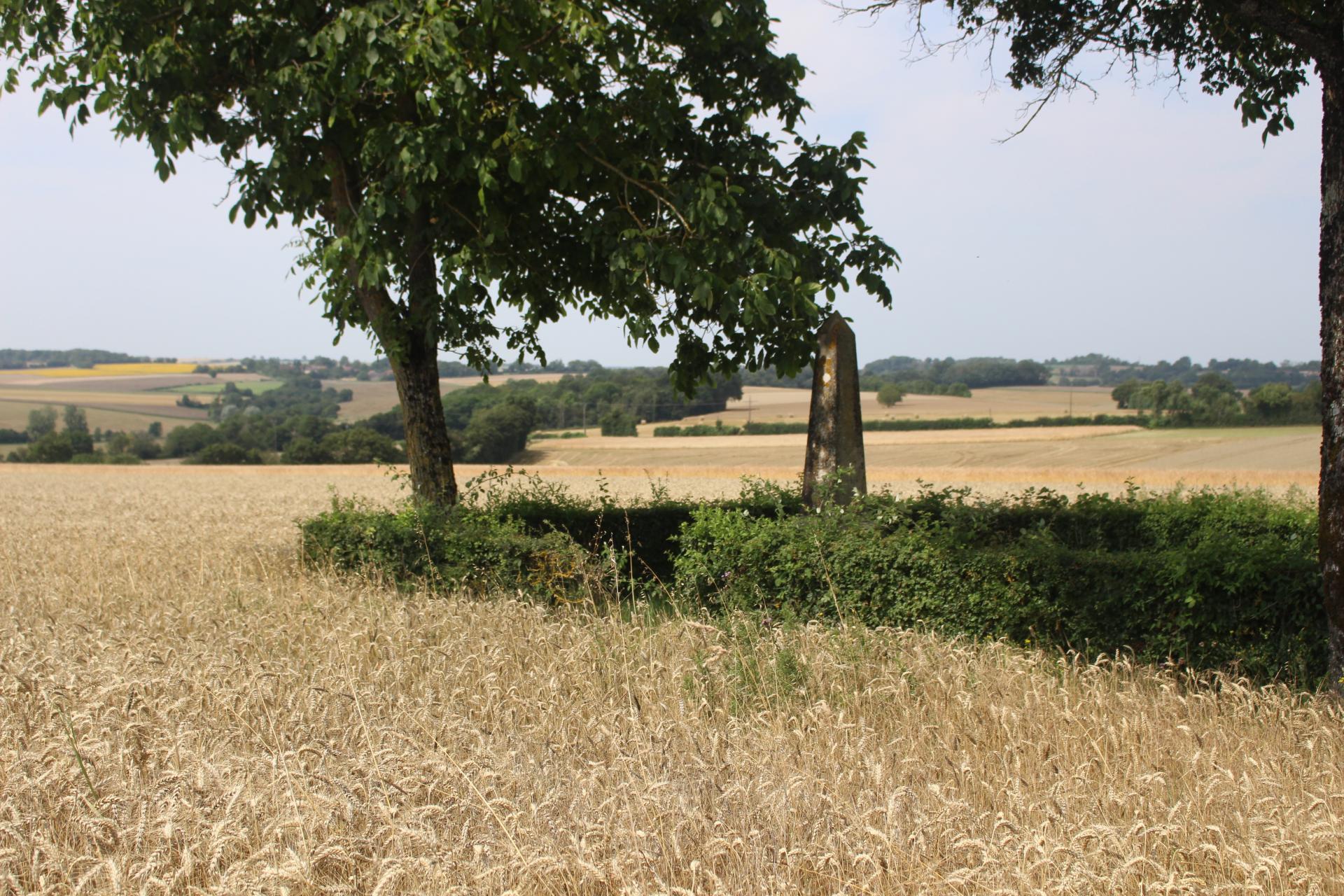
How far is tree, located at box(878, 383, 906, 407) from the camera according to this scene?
69.4m

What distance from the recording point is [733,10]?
10031 millimetres

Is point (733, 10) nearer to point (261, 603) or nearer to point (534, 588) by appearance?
point (534, 588)

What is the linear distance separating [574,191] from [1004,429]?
171 ft

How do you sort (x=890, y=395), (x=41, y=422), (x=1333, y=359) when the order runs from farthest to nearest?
(x=41, y=422) < (x=890, y=395) < (x=1333, y=359)

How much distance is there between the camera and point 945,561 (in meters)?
7.41

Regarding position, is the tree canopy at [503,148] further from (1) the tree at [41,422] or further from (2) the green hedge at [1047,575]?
(1) the tree at [41,422]

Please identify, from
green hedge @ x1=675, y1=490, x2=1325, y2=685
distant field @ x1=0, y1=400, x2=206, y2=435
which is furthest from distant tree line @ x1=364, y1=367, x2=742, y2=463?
green hedge @ x1=675, y1=490, x2=1325, y2=685

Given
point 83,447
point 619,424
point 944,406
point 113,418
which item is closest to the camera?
point 83,447

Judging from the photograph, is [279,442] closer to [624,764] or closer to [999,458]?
[999,458]

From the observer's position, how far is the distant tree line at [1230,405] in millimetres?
52500

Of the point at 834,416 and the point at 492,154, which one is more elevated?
the point at 492,154

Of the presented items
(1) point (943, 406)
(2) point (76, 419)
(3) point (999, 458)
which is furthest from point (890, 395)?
(2) point (76, 419)

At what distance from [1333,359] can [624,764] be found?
4.66 metres

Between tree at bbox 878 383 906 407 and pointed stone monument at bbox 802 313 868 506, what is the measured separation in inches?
2352
